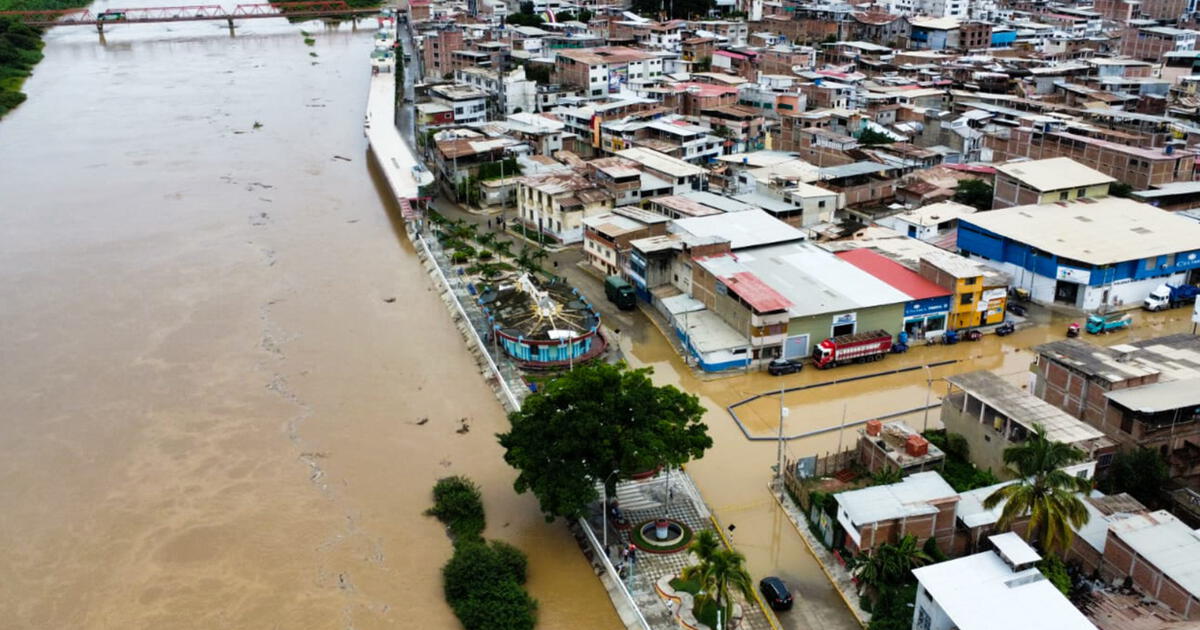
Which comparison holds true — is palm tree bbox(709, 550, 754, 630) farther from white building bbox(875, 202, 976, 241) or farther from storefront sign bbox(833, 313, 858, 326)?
white building bbox(875, 202, 976, 241)

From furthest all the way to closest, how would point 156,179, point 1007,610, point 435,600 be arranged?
point 156,179 < point 435,600 < point 1007,610

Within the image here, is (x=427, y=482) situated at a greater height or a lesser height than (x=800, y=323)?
lesser

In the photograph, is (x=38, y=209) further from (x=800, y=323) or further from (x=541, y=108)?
(x=800, y=323)

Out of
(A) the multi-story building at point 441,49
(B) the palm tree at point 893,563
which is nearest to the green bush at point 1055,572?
(B) the palm tree at point 893,563

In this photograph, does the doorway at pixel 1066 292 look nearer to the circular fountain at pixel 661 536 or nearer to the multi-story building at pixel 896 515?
the multi-story building at pixel 896 515

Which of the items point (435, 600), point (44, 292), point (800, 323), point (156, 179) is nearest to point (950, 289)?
point (800, 323)

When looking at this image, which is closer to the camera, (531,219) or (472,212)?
(531,219)
